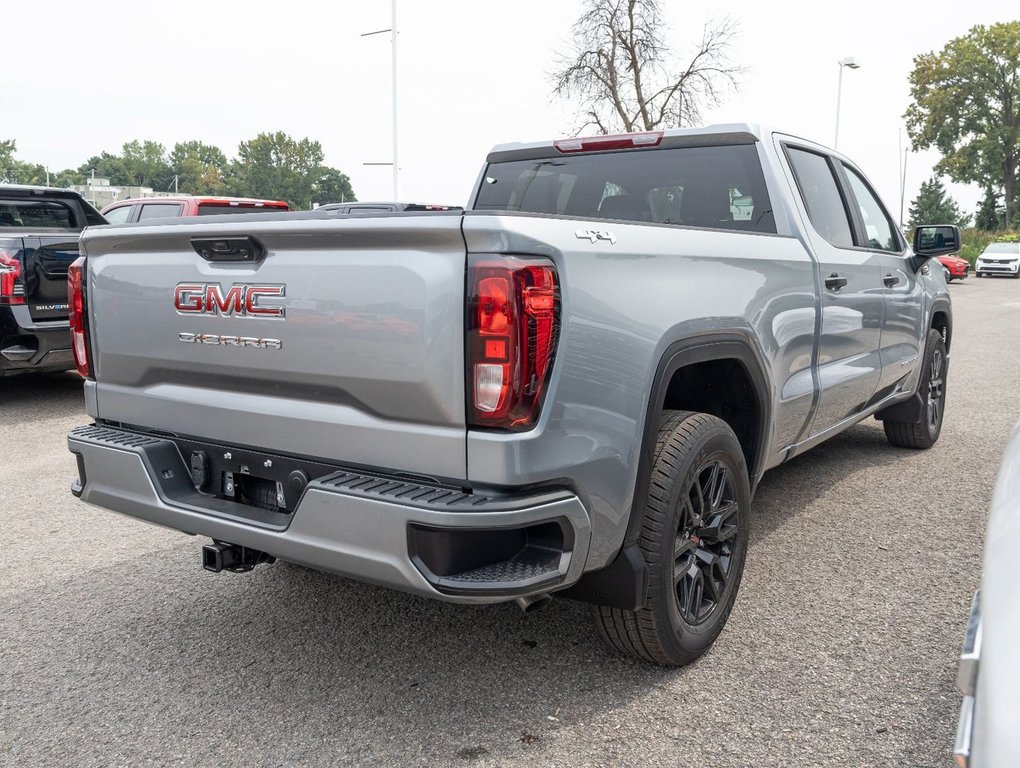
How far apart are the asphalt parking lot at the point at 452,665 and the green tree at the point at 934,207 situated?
70.8m

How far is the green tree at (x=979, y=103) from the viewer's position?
6331cm

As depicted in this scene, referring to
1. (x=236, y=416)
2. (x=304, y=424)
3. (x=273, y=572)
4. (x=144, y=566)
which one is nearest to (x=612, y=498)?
(x=304, y=424)

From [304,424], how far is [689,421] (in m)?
1.24

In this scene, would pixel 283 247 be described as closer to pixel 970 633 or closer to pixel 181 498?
pixel 181 498

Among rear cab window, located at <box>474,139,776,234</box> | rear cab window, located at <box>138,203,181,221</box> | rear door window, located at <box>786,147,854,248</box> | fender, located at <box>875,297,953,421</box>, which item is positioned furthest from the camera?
rear cab window, located at <box>138,203,181,221</box>

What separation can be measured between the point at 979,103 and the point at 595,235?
7277 centimetres

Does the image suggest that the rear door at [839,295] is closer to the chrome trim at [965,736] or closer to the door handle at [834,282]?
the door handle at [834,282]

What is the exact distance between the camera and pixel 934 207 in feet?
223

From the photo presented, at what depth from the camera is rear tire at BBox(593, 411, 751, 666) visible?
9.07ft

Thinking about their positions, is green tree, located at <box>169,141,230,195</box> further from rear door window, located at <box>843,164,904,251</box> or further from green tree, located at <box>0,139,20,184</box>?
rear door window, located at <box>843,164,904,251</box>

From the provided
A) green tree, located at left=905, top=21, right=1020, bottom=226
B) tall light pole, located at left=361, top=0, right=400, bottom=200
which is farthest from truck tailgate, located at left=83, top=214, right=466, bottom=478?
green tree, located at left=905, top=21, right=1020, bottom=226

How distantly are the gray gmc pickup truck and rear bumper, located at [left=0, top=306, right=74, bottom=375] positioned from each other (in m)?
4.61

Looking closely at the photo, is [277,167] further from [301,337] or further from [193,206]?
[301,337]

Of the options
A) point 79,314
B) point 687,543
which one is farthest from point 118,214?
point 687,543
